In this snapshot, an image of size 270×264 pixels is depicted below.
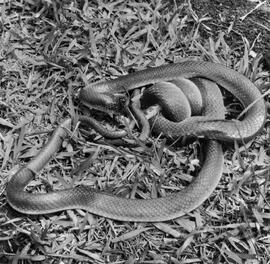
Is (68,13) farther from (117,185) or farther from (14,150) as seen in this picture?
(117,185)

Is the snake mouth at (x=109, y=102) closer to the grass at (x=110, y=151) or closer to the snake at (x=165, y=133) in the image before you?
the snake at (x=165, y=133)

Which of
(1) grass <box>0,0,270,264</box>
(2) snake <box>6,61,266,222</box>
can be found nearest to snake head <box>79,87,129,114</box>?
(2) snake <box>6,61,266,222</box>

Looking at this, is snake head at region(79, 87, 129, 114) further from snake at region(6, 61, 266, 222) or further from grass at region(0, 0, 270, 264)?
grass at region(0, 0, 270, 264)

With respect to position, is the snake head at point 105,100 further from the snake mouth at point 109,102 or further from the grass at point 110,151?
the grass at point 110,151

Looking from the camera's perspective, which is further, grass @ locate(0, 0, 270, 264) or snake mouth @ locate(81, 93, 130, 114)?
snake mouth @ locate(81, 93, 130, 114)

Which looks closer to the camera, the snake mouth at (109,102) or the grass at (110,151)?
the grass at (110,151)

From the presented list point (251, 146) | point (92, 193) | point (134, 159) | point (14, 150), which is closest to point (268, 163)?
point (251, 146)

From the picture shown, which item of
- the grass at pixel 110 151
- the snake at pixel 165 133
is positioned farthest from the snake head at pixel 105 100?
the grass at pixel 110 151
